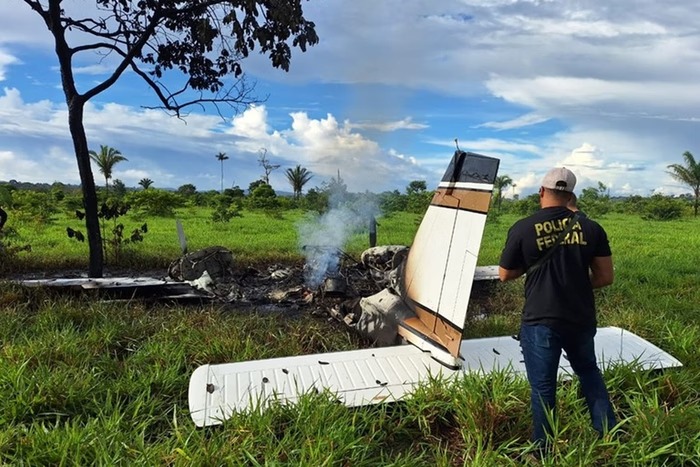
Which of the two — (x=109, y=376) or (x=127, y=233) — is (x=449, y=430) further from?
(x=127, y=233)

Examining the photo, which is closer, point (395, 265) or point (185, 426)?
point (185, 426)

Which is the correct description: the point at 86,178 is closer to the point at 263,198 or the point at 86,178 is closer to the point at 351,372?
the point at 351,372

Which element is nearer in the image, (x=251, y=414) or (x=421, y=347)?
(x=251, y=414)

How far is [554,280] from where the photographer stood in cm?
285

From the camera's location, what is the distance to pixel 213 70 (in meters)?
8.87

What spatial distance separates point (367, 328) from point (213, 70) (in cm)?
591

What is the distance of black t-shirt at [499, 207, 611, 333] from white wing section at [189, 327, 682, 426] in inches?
38.2

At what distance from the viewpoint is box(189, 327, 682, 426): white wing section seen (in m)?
3.33

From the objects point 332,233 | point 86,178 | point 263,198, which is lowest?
point 263,198

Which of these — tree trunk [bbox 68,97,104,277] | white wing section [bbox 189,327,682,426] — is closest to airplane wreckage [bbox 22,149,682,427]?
white wing section [bbox 189,327,682,426]

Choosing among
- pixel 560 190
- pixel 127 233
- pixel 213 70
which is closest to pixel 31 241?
pixel 127 233

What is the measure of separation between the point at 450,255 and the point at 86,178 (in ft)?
19.4

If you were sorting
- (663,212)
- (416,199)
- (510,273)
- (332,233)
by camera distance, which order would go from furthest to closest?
(663,212), (416,199), (332,233), (510,273)

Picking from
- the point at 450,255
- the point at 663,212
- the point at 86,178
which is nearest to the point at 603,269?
the point at 450,255
